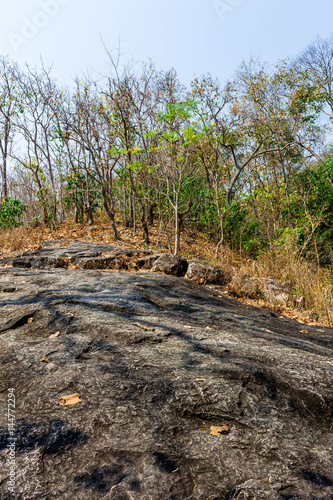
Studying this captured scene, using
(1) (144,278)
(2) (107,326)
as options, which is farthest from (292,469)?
(1) (144,278)

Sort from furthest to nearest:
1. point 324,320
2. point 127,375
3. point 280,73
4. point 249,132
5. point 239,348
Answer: point 280,73
point 249,132
point 324,320
point 239,348
point 127,375

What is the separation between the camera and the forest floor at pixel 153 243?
6410 millimetres

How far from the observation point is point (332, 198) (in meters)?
13.2

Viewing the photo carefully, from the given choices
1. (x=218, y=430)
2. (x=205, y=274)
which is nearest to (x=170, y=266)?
(x=205, y=274)

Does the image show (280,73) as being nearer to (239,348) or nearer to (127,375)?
(239,348)

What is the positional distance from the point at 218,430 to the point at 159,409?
0.39m

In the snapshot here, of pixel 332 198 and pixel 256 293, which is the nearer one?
pixel 256 293

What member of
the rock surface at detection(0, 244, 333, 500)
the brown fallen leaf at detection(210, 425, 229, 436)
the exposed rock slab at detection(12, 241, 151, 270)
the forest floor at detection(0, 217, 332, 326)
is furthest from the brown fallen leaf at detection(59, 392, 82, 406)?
the exposed rock slab at detection(12, 241, 151, 270)

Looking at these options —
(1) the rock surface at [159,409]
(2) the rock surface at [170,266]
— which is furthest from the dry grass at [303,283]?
(1) the rock surface at [159,409]

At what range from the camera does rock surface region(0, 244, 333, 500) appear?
1.42m

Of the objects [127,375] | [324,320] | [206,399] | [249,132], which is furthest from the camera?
[249,132]

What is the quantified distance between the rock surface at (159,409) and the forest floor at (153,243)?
9.84ft

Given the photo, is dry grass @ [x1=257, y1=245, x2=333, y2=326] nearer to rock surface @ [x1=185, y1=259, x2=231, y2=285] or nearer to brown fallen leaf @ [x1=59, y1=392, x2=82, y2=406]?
rock surface @ [x1=185, y1=259, x2=231, y2=285]

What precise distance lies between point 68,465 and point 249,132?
12.7 metres
